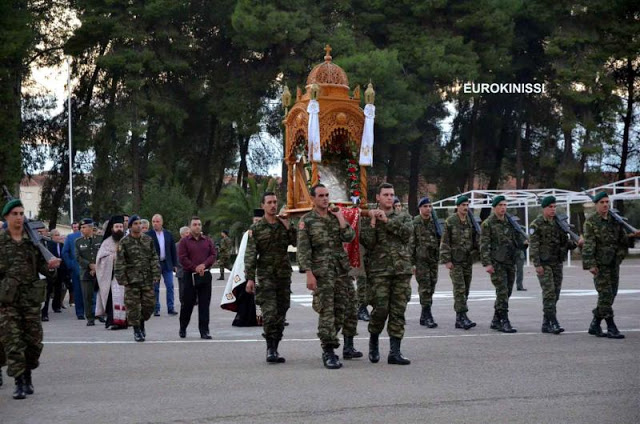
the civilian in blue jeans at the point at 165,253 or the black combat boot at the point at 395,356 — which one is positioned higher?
the civilian in blue jeans at the point at 165,253

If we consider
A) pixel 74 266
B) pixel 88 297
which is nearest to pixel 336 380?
pixel 88 297

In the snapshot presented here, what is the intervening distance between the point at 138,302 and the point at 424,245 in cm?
453

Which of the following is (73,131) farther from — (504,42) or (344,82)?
(344,82)

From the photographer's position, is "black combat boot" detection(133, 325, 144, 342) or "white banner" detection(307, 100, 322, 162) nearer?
"black combat boot" detection(133, 325, 144, 342)

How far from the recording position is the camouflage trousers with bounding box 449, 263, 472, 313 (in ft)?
45.8

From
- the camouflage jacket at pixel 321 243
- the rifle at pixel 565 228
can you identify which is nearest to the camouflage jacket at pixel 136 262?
the camouflage jacket at pixel 321 243

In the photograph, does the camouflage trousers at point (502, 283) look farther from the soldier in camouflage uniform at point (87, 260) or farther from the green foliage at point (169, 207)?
the green foliage at point (169, 207)

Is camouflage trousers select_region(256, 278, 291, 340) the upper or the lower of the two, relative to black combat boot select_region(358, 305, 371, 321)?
upper

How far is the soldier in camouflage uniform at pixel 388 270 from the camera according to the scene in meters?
10.3

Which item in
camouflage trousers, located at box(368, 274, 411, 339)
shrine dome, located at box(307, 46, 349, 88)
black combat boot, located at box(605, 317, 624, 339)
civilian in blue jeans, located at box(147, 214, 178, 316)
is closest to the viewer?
camouflage trousers, located at box(368, 274, 411, 339)

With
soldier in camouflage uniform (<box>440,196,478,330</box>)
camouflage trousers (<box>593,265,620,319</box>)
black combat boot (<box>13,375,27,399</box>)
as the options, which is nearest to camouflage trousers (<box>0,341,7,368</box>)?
black combat boot (<box>13,375,27,399</box>)

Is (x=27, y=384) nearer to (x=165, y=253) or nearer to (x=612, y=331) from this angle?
(x=612, y=331)

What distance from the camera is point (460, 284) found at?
14094mm

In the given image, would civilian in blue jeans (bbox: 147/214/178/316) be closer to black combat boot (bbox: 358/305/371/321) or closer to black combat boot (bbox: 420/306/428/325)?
black combat boot (bbox: 358/305/371/321)
